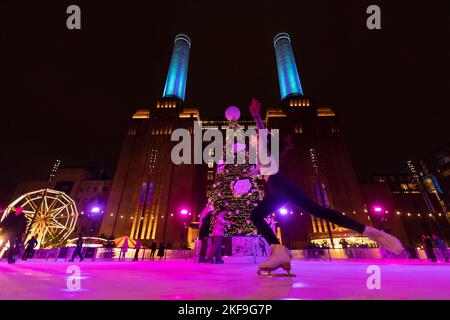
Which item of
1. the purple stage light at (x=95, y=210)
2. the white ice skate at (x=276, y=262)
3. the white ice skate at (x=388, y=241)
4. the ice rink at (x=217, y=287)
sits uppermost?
the purple stage light at (x=95, y=210)

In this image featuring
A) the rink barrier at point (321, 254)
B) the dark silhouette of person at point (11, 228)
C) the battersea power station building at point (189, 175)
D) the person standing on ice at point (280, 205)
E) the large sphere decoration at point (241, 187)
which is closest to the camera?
the person standing on ice at point (280, 205)

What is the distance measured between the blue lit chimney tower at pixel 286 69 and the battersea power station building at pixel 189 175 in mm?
337

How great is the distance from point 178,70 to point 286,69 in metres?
29.1

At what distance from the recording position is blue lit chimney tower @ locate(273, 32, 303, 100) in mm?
57062

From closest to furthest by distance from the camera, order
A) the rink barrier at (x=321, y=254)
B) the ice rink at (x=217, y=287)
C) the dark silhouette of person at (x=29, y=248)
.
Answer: the ice rink at (x=217, y=287) → the dark silhouette of person at (x=29, y=248) → the rink barrier at (x=321, y=254)

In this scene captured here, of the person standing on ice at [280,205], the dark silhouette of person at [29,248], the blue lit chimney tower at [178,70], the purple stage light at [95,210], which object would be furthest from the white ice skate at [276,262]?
the blue lit chimney tower at [178,70]

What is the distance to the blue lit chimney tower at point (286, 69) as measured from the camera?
57062mm

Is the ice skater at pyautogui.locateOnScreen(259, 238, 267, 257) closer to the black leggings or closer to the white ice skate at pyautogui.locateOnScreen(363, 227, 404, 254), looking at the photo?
the black leggings

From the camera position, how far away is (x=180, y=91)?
57.5 m

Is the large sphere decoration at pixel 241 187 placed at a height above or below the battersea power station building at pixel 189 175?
below

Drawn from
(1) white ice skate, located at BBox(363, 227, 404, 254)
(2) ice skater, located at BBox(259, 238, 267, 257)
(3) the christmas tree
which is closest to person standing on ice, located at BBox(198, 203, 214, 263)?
(3) the christmas tree

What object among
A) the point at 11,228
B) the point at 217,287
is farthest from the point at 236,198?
the point at 217,287

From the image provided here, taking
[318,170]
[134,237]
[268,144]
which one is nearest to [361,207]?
[318,170]

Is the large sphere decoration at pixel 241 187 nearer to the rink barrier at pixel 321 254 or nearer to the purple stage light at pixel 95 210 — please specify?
the rink barrier at pixel 321 254
